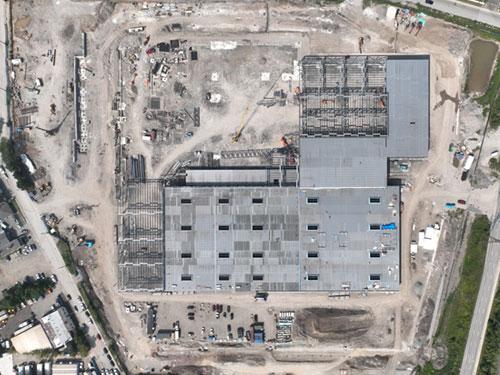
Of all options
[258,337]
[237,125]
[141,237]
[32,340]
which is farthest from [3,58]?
[258,337]

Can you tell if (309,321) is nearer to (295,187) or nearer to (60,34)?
(295,187)

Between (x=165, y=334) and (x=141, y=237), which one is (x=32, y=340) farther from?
(x=141, y=237)

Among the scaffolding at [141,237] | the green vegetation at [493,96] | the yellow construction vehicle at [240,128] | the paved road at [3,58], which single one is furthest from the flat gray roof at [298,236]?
the paved road at [3,58]

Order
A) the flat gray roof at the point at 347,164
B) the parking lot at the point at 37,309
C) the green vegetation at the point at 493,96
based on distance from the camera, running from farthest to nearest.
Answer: the parking lot at the point at 37,309
the green vegetation at the point at 493,96
the flat gray roof at the point at 347,164

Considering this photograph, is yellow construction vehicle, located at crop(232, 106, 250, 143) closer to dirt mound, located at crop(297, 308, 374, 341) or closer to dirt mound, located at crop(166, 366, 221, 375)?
dirt mound, located at crop(297, 308, 374, 341)

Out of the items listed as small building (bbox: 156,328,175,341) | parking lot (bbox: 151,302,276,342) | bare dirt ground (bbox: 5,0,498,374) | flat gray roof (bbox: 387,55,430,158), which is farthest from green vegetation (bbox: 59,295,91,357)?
flat gray roof (bbox: 387,55,430,158)

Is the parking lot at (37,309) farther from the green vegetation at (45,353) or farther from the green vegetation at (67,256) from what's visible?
the green vegetation at (45,353)
